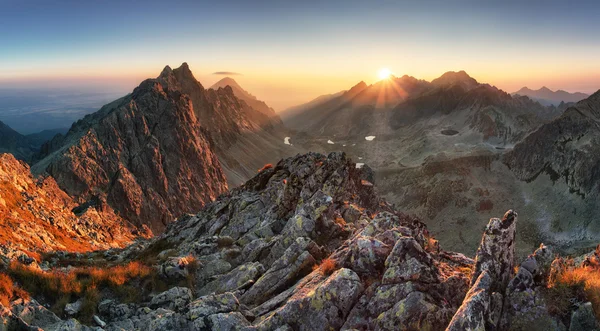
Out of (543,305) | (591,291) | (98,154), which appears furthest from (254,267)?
(98,154)

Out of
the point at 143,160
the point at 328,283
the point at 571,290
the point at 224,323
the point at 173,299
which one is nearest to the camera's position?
the point at 571,290

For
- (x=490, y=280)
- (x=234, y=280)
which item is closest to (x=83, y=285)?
(x=234, y=280)

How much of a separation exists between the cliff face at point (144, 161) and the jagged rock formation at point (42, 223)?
36.6 ft

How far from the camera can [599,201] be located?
90375 mm

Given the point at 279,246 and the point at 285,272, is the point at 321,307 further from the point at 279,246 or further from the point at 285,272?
the point at 279,246

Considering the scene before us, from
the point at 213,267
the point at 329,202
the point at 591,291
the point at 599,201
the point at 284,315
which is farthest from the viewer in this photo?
the point at 599,201

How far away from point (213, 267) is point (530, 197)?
407 ft

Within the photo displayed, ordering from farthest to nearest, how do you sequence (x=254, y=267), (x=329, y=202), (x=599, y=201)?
(x=599, y=201) < (x=329, y=202) < (x=254, y=267)

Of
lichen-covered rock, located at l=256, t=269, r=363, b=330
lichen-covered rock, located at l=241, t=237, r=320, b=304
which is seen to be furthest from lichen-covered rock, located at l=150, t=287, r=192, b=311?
lichen-covered rock, located at l=256, t=269, r=363, b=330

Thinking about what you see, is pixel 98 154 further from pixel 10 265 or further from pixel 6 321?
pixel 6 321

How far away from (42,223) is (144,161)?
63791 millimetres

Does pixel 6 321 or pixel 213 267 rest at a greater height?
pixel 6 321

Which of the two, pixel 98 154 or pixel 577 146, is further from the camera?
pixel 577 146

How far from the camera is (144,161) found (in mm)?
105812
